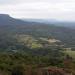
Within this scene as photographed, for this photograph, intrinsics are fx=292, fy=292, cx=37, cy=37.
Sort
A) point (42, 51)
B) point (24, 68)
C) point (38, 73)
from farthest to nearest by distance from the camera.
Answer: point (42, 51) → point (24, 68) → point (38, 73)

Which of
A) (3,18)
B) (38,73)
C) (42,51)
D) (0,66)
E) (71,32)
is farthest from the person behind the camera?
(3,18)

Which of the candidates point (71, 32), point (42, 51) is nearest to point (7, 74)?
point (42, 51)

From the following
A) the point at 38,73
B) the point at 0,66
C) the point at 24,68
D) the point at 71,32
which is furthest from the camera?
the point at 71,32

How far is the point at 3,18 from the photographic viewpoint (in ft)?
602

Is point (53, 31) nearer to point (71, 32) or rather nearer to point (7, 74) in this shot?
point (71, 32)

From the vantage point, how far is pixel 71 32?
138250mm

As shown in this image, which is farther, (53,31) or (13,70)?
(53,31)

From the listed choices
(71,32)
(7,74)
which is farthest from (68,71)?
(71,32)

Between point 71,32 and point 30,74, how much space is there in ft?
370

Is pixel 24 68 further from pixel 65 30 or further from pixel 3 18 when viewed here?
pixel 3 18

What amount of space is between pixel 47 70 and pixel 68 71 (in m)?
2.50

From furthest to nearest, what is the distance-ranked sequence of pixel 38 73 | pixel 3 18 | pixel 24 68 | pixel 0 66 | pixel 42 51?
pixel 3 18 → pixel 42 51 → pixel 0 66 → pixel 24 68 → pixel 38 73

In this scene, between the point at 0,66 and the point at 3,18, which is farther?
the point at 3,18

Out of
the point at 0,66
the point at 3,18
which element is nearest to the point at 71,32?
the point at 3,18
